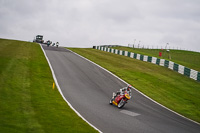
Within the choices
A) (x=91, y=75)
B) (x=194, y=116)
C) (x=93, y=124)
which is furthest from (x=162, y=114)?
(x=91, y=75)

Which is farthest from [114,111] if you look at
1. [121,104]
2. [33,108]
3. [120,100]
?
[33,108]

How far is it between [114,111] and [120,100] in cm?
124

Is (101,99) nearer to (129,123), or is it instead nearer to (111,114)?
(111,114)

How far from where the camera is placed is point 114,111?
45.2ft

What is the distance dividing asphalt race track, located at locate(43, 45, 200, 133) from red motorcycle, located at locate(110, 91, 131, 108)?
31 cm

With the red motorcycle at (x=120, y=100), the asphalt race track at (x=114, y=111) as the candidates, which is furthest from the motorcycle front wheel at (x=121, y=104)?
the asphalt race track at (x=114, y=111)

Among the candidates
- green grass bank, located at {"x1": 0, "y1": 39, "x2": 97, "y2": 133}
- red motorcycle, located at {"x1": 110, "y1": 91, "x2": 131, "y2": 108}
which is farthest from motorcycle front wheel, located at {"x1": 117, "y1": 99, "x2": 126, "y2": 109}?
green grass bank, located at {"x1": 0, "y1": 39, "x2": 97, "y2": 133}

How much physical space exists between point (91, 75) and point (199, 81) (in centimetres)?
→ 1377

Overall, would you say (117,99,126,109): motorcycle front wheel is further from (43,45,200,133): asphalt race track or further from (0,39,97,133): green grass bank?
(0,39,97,133): green grass bank

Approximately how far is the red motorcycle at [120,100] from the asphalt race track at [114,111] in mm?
310

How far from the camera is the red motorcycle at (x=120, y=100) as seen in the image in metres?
14.3

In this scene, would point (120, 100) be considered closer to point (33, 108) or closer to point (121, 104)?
point (121, 104)

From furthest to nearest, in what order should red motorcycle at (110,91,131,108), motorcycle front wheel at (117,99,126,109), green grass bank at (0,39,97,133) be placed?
motorcycle front wheel at (117,99,126,109), red motorcycle at (110,91,131,108), green grass bank at (0,39,97,133)

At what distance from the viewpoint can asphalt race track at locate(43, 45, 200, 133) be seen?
37.1 ft
